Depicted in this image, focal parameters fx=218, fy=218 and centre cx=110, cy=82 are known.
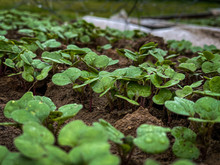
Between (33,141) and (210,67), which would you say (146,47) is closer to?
(210,67)

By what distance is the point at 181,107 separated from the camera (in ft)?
2.52

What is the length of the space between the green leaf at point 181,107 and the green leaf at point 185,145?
2.9 inches

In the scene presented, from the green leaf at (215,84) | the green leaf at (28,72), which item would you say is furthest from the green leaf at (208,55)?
the green leaf at (28,72)

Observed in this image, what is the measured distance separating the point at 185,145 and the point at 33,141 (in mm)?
494

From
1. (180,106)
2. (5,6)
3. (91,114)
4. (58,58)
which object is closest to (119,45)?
(58,58)

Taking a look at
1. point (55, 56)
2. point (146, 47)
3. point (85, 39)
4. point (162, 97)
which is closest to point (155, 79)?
point (162, 97)

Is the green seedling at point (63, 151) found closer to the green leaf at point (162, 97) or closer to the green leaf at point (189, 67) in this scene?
the green leaf at point (162, 97)

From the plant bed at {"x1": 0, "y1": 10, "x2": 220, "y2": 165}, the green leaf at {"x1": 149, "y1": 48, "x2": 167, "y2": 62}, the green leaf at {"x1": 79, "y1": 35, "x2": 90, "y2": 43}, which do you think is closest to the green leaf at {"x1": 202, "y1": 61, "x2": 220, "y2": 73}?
the plant bed at {"x1": 0, "y1": 10, "x2": 220, "y2": 165}

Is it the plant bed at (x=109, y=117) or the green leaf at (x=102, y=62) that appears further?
the green leaf at (x=102, y=62)

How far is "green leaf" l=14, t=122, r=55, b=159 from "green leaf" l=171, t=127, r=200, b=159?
0.42 metres

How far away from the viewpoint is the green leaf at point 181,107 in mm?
739

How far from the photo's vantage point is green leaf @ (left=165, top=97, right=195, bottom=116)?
2.43ft

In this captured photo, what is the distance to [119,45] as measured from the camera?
2160 mm

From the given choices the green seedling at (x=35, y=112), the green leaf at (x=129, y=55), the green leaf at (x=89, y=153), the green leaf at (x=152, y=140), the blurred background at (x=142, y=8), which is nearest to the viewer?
the green leaf at (x=89, y=153)
